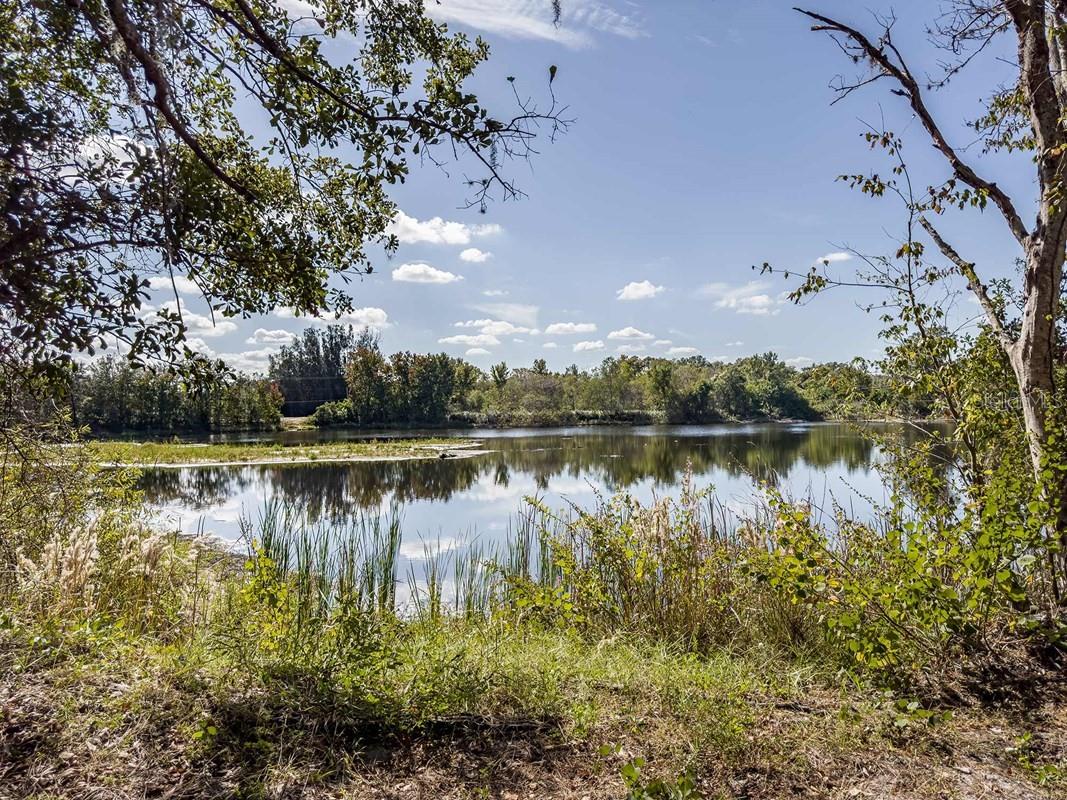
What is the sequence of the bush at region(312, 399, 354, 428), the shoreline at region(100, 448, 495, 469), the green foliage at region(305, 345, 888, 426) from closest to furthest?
1. the shoreline at region(100, 448, 495, 469)
2. the bush at region(312, 399, 354, 428)
3. the green foliage at region(305, 345, 888, 426)

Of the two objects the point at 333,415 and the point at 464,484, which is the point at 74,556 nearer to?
the point at 464,484

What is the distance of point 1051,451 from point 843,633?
1680 millimetres

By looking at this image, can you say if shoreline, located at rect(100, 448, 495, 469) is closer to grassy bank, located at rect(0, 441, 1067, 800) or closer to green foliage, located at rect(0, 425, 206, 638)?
green foliage, located at rect(0, 425, 206, 638)

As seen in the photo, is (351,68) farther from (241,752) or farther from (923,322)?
(923,322)

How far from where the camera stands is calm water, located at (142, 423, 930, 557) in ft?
49.0

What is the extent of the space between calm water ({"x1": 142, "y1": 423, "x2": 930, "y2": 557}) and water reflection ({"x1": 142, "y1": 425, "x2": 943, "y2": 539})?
0.04 metres

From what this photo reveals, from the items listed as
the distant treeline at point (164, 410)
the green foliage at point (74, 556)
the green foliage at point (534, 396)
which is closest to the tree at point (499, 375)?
the green foliage at point (534, 396)

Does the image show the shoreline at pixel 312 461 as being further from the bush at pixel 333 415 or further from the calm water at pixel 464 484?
the bush at pixel 333 415

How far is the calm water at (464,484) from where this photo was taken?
14922mm

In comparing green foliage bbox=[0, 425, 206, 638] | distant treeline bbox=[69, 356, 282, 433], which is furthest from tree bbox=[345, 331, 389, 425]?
green foliage bbox=[0, 425, 206, 638]

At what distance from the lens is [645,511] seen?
5668mm

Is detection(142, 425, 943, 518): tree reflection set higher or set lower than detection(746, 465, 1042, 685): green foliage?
lower

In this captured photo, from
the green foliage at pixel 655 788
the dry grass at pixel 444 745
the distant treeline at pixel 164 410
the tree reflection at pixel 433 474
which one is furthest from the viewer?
the distant treeline at pixel 164 410

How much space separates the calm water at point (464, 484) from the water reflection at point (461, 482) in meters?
0.04
